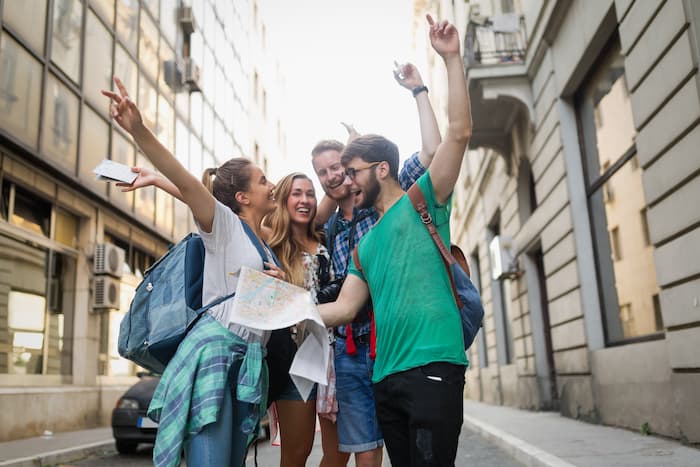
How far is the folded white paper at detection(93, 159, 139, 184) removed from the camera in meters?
2.54

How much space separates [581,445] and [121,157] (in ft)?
41.0

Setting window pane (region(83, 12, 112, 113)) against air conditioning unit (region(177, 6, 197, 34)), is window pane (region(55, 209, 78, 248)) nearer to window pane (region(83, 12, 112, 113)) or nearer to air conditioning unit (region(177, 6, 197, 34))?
window pane (region(83, 12, 112, 113))

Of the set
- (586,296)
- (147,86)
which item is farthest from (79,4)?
(586,296)

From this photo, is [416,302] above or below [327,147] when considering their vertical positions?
below

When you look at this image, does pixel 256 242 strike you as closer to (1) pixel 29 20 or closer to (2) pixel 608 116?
(2) pixel 608 116

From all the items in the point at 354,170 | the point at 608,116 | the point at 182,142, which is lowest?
the point at 354,170

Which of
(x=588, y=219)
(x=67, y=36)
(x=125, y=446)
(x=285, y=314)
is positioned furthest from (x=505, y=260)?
(x=285, y=314)

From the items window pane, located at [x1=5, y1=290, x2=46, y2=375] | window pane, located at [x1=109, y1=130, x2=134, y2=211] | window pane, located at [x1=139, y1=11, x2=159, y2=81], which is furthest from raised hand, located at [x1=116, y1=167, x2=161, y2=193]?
window pane, located at [x1=139, y1=11, x2=159, y2=81]

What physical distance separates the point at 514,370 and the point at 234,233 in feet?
45.4

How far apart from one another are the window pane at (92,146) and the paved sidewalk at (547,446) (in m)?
5.26

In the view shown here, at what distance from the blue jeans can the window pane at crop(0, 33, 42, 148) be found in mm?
9839

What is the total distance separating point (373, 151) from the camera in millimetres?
2838

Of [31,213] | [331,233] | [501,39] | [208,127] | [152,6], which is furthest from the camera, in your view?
[208,127]

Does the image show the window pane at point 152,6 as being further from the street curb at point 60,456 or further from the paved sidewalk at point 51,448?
the street curb at point 60,456
